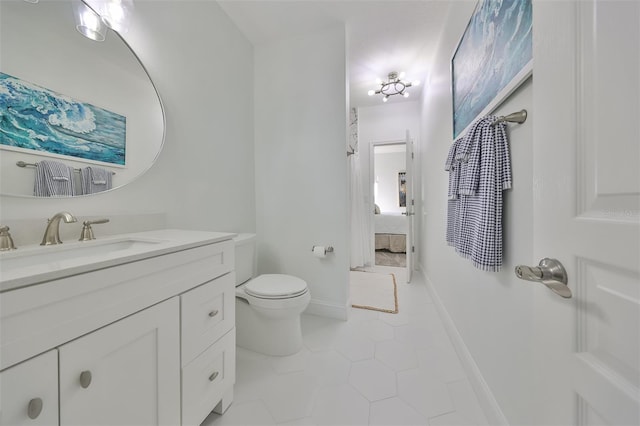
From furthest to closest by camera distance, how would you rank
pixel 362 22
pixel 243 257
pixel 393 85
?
1. pixel 393 85
2. pixel 362 22
3. pixel 243 257

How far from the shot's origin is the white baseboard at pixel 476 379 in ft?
3.25

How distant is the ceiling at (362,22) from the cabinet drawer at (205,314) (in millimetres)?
2057

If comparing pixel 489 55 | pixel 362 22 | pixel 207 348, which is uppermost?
pixel 362 22

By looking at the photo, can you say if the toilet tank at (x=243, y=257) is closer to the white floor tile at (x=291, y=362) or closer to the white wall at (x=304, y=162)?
the white wall at (x=304, y=162)

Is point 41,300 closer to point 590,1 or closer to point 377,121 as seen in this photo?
point 590,1

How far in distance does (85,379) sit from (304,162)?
1.78 m

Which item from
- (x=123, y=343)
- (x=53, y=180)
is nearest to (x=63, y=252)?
(x=53, y=180)

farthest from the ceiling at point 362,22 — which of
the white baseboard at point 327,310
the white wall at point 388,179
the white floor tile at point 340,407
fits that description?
the white wall at point 388,179

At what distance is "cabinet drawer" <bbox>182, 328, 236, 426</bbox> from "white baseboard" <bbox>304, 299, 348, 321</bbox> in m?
1.00

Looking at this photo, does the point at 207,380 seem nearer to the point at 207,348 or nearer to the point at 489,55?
the point at 207,348

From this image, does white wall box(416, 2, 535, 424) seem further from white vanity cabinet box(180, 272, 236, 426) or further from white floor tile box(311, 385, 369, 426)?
white vanity cabinet box(180, 272, 236, 426)

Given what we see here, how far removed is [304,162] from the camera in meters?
2.06

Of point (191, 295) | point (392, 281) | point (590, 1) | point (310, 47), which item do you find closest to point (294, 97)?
point (310, 47)

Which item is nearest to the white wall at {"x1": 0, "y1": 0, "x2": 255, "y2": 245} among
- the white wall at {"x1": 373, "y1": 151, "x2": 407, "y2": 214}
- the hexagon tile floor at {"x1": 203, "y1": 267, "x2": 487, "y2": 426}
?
the hexagon tile floor at {"x1": 203, "y1": 267, "x2": 487, "y2": 426}
